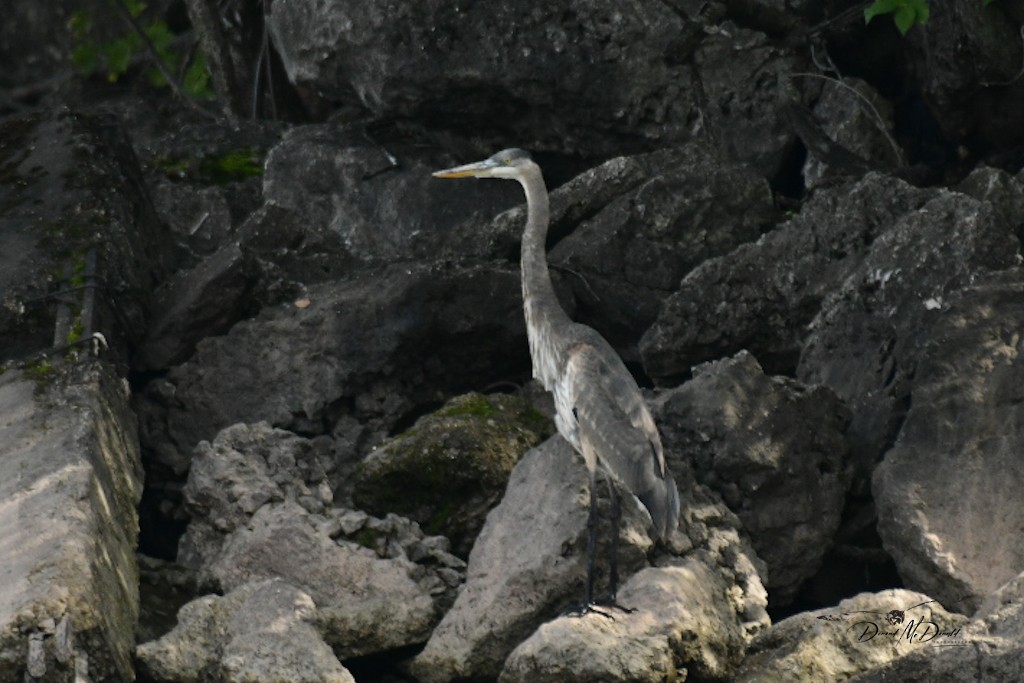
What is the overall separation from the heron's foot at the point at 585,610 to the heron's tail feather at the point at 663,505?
0.36 metres

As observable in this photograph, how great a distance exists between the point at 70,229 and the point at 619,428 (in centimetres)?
329

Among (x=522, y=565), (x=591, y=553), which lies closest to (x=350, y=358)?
(x=522, y=565)

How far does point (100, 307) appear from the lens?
28.1ft

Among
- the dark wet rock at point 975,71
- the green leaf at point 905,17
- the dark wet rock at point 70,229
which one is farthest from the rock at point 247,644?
the dark wet rock at point 975,71

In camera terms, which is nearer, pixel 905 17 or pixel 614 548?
pixel 614 548

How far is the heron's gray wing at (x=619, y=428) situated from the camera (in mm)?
6848

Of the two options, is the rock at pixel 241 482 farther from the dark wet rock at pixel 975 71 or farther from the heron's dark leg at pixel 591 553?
the dark wet rock at pixel 975 71

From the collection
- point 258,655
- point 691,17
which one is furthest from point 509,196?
point 258,655

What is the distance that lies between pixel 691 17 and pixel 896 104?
5.46 feet

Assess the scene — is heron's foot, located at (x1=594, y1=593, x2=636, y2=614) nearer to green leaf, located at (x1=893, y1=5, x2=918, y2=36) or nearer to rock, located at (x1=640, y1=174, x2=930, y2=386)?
rock, located at (x1=640, y1=174, x2=930, y2=386)

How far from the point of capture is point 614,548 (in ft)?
22.9

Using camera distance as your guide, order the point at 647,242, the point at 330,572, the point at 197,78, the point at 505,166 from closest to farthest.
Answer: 1. the point at 330,572
2. the point at 505,166
3. the point at 647,242
4. the point at 197,78

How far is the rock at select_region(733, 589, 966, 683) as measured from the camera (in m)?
6.27

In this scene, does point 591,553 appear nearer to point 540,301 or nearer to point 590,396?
point 590,396
